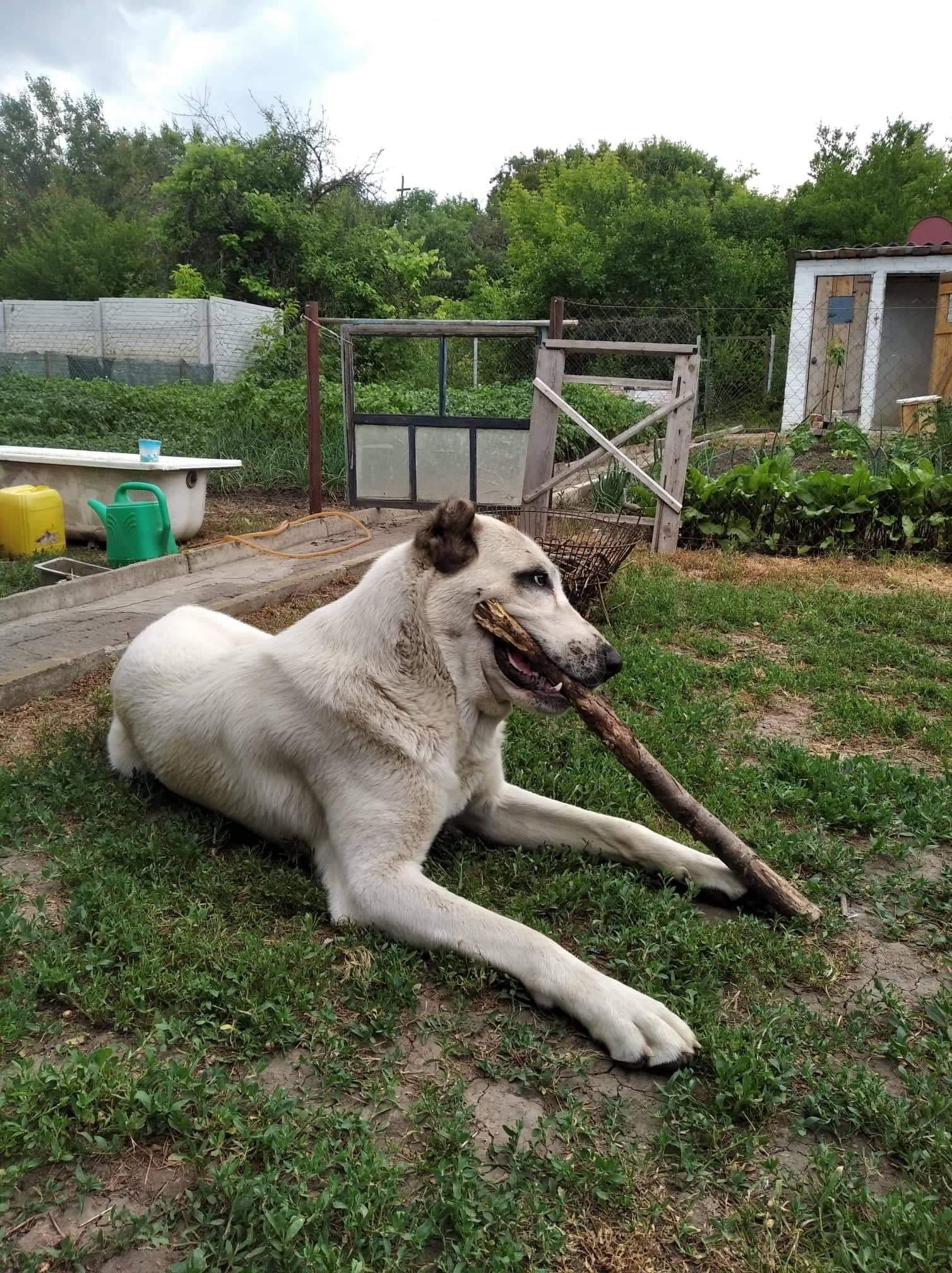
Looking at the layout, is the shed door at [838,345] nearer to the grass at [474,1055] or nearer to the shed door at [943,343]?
the shed door at [943,343]

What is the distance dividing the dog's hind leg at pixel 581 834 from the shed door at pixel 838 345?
49.8 feet

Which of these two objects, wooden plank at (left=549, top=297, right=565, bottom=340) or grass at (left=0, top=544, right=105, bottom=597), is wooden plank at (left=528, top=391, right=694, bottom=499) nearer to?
wooden plank at (left=549, top=297, right=565, bottom=340)

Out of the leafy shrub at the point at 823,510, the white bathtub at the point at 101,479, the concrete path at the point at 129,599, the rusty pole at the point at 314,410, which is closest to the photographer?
the concrete path at the point at 129,599

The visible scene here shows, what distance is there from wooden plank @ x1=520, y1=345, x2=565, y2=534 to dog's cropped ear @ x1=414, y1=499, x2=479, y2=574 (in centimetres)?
576

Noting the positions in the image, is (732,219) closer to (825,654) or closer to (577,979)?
(825,654)

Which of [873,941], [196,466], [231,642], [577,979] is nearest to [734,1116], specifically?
[577,979]

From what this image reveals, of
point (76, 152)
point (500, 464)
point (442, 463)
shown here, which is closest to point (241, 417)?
point (442, 463)

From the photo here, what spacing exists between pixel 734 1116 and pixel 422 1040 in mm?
717

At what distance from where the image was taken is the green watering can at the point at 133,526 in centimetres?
780

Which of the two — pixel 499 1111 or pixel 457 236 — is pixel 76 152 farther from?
pixel 499 1111

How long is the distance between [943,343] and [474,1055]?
1748 cm

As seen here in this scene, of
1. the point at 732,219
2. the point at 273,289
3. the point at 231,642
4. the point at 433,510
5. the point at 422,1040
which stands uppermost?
the point at 732,219

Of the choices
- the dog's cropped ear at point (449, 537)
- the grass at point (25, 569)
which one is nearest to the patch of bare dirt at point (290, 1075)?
the dog's cropped ear at point (449, 537)

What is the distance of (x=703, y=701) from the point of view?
4.45 metres
